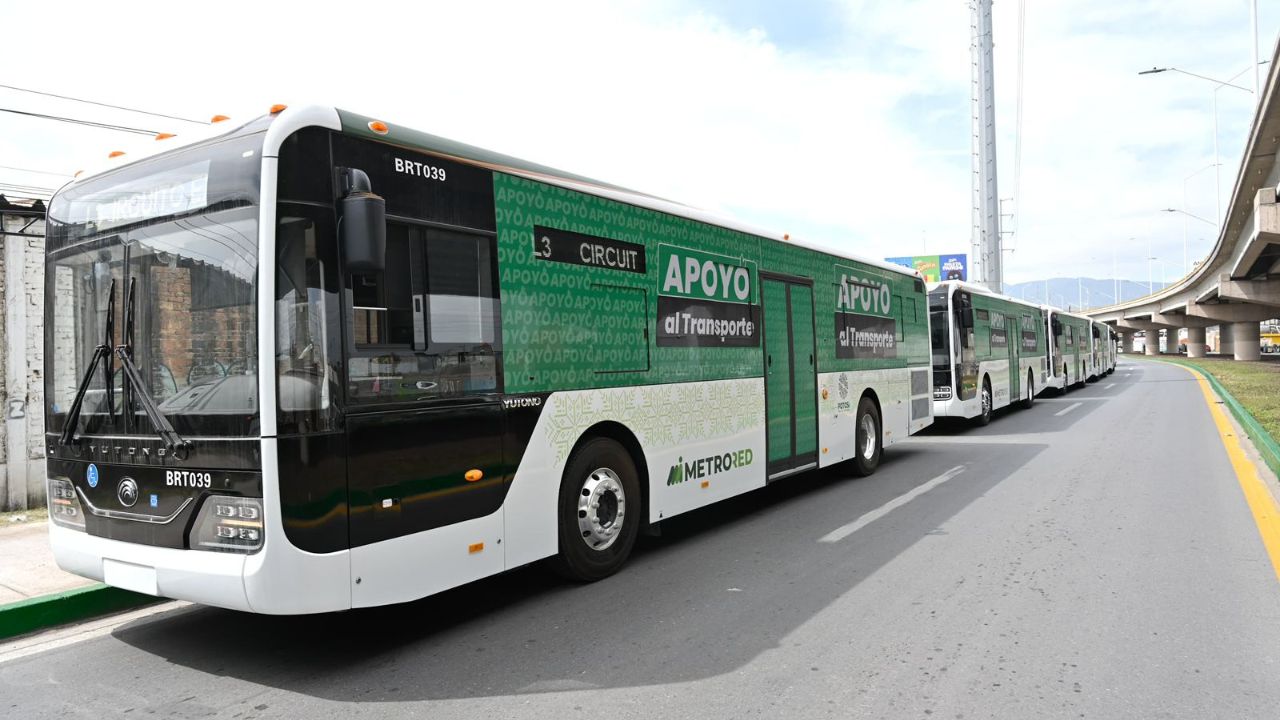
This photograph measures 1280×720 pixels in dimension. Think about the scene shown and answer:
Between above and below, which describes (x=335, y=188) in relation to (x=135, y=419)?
above

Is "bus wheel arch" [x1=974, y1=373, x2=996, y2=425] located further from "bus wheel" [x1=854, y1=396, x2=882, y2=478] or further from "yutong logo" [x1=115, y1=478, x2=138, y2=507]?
"yutong logo" [x1=115, y1=478, x2=138, y2=507]

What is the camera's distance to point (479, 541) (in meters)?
5.05

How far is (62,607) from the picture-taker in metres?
5.49

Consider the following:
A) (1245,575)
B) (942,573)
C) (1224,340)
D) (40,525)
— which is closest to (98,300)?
(40,525)

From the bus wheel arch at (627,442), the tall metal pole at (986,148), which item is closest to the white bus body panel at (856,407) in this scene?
the bus wheel arch at (627,442)

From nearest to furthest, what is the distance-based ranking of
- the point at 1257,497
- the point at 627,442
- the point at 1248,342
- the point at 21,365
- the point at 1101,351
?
the point at 627,442 → the point at 1257,497 → the point at 21,365 → the point at 1101,351 → the point at 1248,342

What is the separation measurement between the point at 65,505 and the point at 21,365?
5028mm

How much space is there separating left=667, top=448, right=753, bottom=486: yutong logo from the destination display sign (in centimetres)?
167

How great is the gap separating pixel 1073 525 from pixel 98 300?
7.77 m

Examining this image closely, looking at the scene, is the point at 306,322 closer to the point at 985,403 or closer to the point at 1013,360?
the point at 985,403

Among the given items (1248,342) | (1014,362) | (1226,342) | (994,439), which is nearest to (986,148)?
(1014,362)

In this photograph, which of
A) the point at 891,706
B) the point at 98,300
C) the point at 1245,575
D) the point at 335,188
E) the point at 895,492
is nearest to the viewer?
the point at 891,706

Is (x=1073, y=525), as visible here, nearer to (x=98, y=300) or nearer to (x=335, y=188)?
(x=335, y=188)

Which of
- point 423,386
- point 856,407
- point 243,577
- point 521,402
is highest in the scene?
point 423,386
